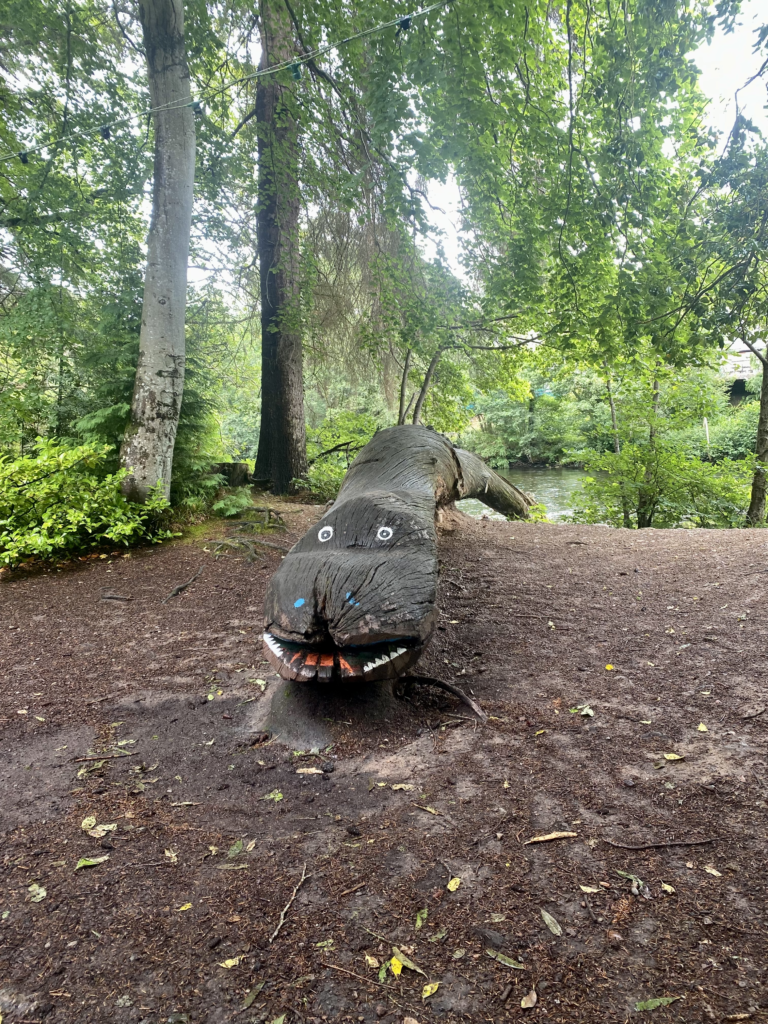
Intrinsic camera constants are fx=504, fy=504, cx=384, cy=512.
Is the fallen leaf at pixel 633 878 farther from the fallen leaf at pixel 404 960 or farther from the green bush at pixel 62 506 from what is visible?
the green bush at pixel 62 506

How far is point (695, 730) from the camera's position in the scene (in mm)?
2295

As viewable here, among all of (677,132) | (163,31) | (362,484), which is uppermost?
(163,31)

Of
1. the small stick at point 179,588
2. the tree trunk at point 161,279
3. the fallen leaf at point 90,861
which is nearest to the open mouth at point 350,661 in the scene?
the fallen leaf at point 90,861

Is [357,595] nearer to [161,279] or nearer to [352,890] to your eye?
[352,890]

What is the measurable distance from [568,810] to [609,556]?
12.2ft

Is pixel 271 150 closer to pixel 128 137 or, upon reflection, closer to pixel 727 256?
pixel 128 137

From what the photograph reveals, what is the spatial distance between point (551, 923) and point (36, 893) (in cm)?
158

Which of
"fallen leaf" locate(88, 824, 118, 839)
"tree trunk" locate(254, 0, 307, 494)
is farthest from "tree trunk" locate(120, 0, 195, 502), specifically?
"fallen leaf" locate(88, 824, 118, 839)

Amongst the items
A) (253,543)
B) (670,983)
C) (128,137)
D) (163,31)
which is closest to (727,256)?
(670,983)

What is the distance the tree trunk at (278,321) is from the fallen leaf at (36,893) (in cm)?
659

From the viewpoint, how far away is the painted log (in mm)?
2314

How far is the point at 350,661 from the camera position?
7.76ft

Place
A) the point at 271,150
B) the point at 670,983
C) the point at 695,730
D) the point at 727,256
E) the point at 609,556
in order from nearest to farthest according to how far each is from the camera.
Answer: the point at 670,983 < the point at 695,730 < the point at 727,256 < the point at 609,556 < the point at 271,150

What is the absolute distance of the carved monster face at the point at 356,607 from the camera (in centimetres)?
231
